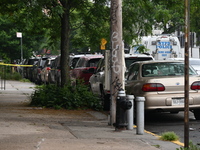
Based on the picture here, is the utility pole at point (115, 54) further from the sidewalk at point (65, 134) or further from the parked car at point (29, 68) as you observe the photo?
the parked car at point (29, 68)

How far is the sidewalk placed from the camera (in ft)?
31.6

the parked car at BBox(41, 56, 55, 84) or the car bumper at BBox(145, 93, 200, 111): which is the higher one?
the parked car at BBox(41, 56, 55, 84)

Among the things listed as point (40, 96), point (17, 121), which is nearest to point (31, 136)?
point (17, 121)

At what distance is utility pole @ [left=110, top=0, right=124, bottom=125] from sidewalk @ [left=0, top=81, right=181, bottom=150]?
709 mm

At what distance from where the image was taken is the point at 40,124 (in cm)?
1298

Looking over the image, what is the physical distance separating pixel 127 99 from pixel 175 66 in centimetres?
346

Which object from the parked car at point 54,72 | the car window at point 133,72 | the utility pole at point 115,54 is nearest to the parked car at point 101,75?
the car window at point 133,72

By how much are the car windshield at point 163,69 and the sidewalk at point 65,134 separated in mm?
1525

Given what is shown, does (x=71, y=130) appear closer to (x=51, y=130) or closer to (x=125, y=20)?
(x=51, y=130)

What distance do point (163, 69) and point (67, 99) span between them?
128 inches

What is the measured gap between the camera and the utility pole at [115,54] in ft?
42.7

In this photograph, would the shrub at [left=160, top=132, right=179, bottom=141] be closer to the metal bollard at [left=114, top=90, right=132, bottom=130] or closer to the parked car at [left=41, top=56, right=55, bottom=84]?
the metal bollard at [left=114, top=90, right=132, bottom=130]

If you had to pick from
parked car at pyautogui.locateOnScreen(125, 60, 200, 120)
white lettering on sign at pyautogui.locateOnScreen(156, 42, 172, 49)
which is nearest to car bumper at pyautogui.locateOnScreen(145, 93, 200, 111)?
parked car at pyautogui.locateOnScreen(125, 60, 200, 120)

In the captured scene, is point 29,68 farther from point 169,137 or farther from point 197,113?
point 169,137
